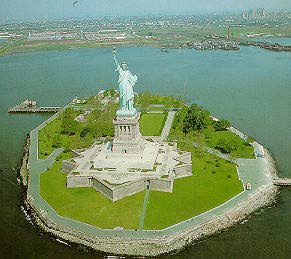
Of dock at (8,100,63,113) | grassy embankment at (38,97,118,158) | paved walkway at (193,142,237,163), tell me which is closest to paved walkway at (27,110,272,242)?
paved walkway at (193,142,237,163)

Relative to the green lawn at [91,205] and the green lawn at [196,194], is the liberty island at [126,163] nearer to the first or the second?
the green lawn at [91,205]

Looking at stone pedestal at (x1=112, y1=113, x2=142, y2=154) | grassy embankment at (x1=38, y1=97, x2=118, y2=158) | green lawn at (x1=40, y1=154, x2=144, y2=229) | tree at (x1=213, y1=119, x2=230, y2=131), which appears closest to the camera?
green lawn at (x1=40, y1=154, x2=144, y2=229)

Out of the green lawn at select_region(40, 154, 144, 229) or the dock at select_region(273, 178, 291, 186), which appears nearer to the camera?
the green lawn at select_region(40, 154, 144, 229)

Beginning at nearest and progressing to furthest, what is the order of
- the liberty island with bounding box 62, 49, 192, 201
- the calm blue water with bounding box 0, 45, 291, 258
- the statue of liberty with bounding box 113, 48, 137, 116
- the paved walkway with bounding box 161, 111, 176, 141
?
1. the calm blue water with bounding box 0, 45, 291, 258
2. the liberty island with bounding box 62, 49, 192, 201
3. the statue of liberty with bounding box 113, 48, 137, 116
4. the paved walkway with bounding box 161, 111, 176, 141

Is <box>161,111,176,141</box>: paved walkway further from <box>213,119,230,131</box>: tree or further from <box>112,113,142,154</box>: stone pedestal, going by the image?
<box>112,113,142,154</box>: stone pedestal

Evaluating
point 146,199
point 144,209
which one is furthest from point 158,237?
point 146,199

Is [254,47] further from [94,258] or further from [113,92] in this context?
[94,258]

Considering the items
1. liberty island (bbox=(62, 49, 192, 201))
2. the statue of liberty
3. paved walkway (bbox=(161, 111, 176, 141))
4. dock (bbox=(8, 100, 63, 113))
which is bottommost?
dock (bbox=(8, 100, 63, 113))
